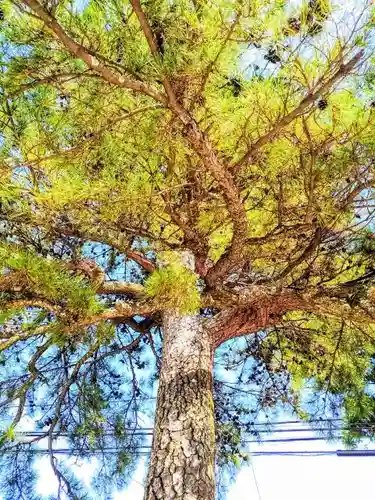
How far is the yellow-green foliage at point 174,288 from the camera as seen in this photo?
2172mm

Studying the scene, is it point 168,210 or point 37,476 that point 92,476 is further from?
point 168,210

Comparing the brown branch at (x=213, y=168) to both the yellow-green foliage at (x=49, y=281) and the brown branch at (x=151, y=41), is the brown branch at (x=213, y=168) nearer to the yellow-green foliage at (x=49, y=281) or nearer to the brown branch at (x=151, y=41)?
the brown branch at (x=151, y=41)

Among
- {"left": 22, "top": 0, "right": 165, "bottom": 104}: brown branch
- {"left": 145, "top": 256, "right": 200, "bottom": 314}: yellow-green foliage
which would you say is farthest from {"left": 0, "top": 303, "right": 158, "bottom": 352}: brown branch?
{"left": 22, "top": 0, "right": 165, "bottom": 104}: brown branch

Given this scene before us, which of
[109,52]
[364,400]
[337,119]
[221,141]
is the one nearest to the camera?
[109,52]

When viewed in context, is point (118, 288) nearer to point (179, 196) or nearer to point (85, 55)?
point (179, 196)

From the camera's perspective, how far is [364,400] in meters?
3.47

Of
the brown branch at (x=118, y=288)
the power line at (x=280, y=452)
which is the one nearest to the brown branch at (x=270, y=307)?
the brown branch at (x=118, y=288)

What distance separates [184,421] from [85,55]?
161 cm

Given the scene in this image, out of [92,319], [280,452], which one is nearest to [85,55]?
[92,319]

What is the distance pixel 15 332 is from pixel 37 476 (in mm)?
1551

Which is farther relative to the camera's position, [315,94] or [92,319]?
[92,319]

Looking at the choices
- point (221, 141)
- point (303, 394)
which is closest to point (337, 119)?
point (221, 141)

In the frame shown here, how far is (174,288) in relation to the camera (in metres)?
2.22

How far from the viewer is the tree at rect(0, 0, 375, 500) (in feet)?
6.04
